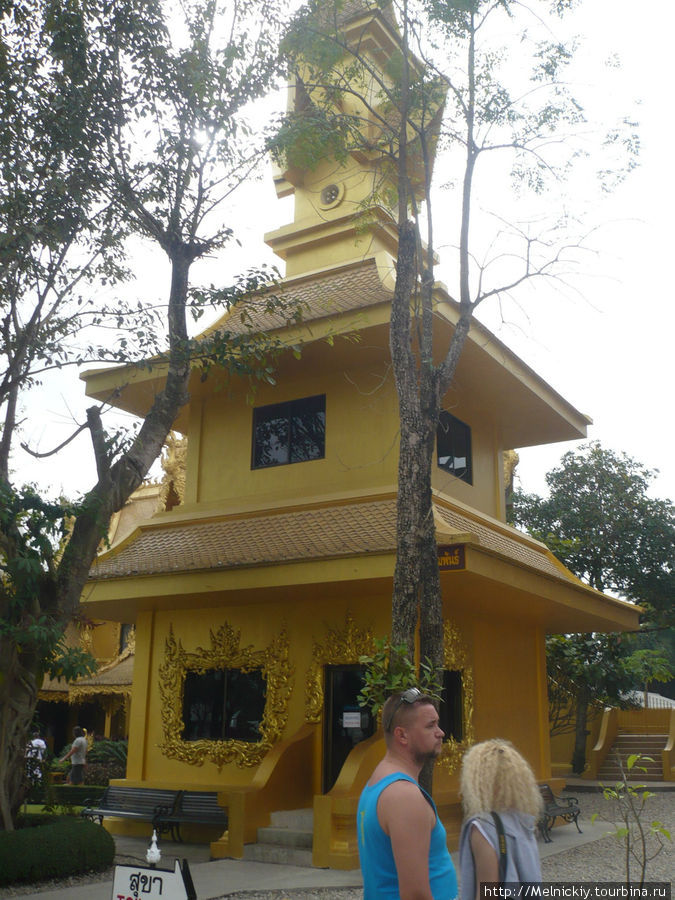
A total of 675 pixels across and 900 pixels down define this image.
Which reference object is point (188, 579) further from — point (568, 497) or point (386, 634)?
point (568, 497)

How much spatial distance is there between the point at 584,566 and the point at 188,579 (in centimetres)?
1802

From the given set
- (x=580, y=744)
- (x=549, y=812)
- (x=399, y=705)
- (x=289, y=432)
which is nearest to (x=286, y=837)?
(x=549, y=812)

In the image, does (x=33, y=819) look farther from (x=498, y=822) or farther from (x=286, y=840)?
(x=498, y=822)

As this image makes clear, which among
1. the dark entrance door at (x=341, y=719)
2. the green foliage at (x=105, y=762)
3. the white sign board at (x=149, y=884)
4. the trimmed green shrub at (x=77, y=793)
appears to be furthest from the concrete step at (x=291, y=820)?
the green foliage at (x=105, y=762)

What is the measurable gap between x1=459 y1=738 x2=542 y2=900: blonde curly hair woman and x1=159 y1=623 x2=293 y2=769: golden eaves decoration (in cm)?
885

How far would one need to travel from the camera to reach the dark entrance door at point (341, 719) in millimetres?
11297

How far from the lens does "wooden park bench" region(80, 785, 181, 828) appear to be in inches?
450

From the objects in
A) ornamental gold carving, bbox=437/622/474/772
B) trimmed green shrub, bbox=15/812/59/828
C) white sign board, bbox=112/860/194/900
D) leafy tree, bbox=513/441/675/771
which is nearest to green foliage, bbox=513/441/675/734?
leafy tree, bbox=513/441/675/771

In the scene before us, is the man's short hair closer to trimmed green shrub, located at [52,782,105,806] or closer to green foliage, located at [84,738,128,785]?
trimmed green shrub, located at [52,782,105,806]

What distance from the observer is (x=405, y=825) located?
2.71m

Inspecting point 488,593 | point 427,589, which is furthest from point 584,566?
point 427,589

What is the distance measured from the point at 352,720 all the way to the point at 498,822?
8.63 m

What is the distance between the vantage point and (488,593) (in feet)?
37.2

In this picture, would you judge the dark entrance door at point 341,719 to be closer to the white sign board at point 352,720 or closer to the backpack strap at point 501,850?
the white sign board at point 352,720
